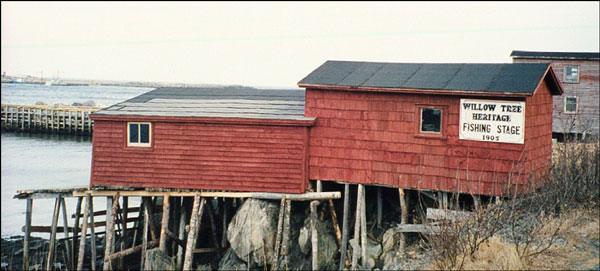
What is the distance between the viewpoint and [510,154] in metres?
16.7

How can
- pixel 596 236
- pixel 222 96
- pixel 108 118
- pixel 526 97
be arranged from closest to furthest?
pixel 596 236 < pixel 526 97 < pixel 108 118 < pixel 222 96

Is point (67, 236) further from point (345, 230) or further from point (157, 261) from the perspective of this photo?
point (345, 230)

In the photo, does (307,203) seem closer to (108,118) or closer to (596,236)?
(108,118)

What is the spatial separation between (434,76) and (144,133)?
922 cm

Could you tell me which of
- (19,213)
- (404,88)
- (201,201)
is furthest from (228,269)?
(19,213)

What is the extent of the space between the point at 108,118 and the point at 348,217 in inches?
326

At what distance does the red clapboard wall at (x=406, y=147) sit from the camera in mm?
16984

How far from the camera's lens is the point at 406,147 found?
1797cm

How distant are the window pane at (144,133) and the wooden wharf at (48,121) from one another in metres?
43.1

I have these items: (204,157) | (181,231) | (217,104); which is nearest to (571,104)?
(217,104)

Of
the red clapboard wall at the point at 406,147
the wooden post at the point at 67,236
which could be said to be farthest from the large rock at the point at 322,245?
the wooden post at the point at 67,236

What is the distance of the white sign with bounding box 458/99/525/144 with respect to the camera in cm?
1661

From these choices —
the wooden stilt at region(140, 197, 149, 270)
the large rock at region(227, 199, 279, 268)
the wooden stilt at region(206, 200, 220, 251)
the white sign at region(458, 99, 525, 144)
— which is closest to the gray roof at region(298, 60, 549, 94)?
the white sign at region(458, 99, 525, 144)

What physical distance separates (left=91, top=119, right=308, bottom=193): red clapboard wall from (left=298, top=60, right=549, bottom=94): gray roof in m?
2.15
